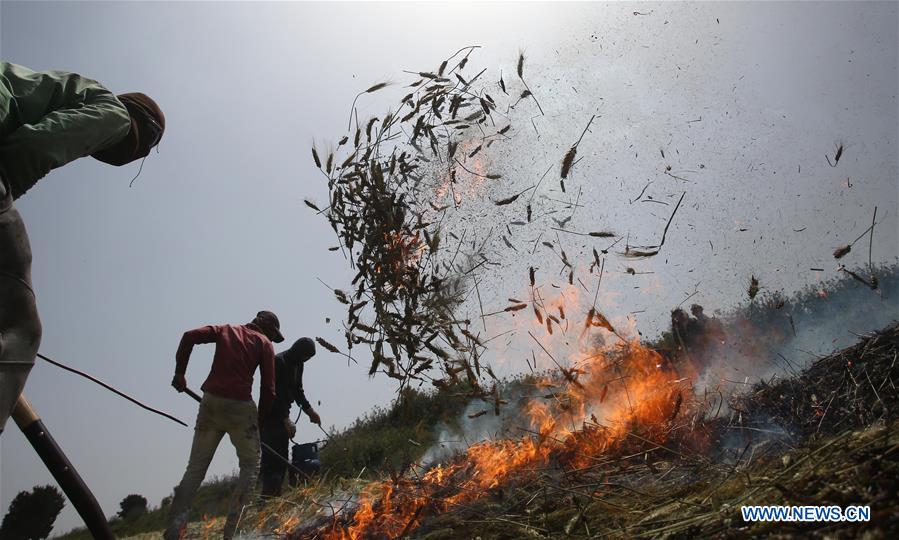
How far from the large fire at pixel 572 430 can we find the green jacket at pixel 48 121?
9.77ft

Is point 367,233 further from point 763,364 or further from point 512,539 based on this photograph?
point 763,364

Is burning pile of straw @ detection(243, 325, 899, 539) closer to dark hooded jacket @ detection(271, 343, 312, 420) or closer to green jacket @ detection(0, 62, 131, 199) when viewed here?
dark hooded jacket @ detection(271, 343, 312, 420)

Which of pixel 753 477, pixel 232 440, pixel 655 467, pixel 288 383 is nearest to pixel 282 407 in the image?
pixel 288 383

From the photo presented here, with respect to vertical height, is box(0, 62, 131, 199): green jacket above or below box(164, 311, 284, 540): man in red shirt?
above

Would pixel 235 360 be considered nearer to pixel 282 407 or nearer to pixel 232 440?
pixel 232 440

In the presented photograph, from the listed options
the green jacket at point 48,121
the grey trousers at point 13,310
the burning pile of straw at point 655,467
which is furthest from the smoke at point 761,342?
the green jacket at point 48,121

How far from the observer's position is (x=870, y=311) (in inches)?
246

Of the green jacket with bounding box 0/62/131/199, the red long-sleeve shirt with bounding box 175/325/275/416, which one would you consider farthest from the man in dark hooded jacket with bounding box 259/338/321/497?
the green jacket with bounding box 0/62/131/199

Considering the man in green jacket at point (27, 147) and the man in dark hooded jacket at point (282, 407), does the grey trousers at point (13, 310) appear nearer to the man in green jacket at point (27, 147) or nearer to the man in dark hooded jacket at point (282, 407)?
the man in green jacket at point (27, 147)

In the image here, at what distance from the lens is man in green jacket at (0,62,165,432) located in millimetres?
1993

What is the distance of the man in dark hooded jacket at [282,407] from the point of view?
22.4 ft

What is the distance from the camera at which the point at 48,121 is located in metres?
2.10

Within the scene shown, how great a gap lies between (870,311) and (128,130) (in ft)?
25.0

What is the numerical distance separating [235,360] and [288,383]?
2479mm
